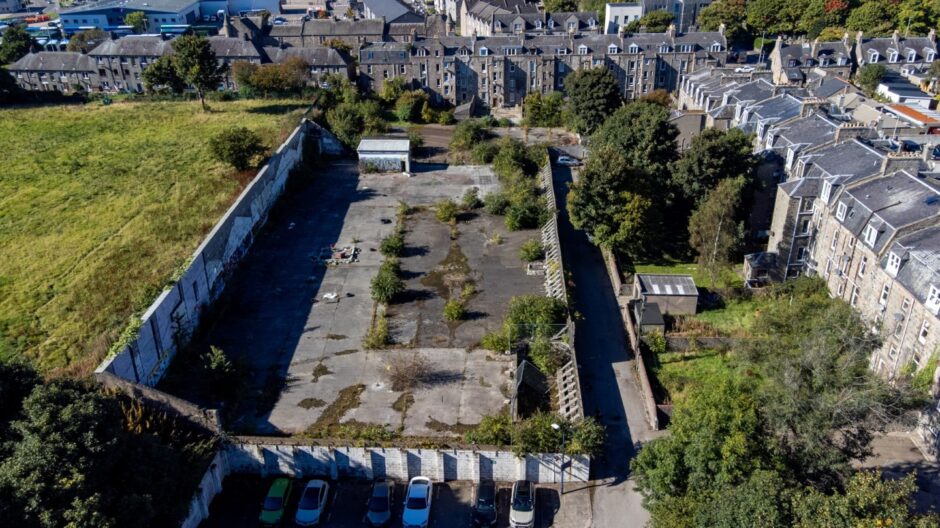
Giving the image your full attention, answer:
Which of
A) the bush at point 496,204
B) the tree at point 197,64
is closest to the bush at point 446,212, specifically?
the bush at point 496,204

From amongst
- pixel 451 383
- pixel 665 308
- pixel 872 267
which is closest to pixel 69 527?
pixel 451 383

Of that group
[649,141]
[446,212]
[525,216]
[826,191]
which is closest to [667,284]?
[826,191]

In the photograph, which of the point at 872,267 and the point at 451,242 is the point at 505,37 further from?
the point at 872,267

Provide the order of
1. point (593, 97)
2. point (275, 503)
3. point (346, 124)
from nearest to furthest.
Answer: point (275, 503)
point (346, 124)
point (593, 97)

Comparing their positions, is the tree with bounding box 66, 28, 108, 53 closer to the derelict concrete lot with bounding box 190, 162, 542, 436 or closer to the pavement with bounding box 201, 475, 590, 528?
the derelict concrete lot with bounding box 190, 162, 542, 436

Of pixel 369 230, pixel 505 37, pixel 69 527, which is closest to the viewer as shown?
pixel 69 527

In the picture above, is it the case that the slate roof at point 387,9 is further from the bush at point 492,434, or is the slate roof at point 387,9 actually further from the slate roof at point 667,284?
the bush at point 492,434

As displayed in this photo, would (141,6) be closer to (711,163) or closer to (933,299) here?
(711,163)
